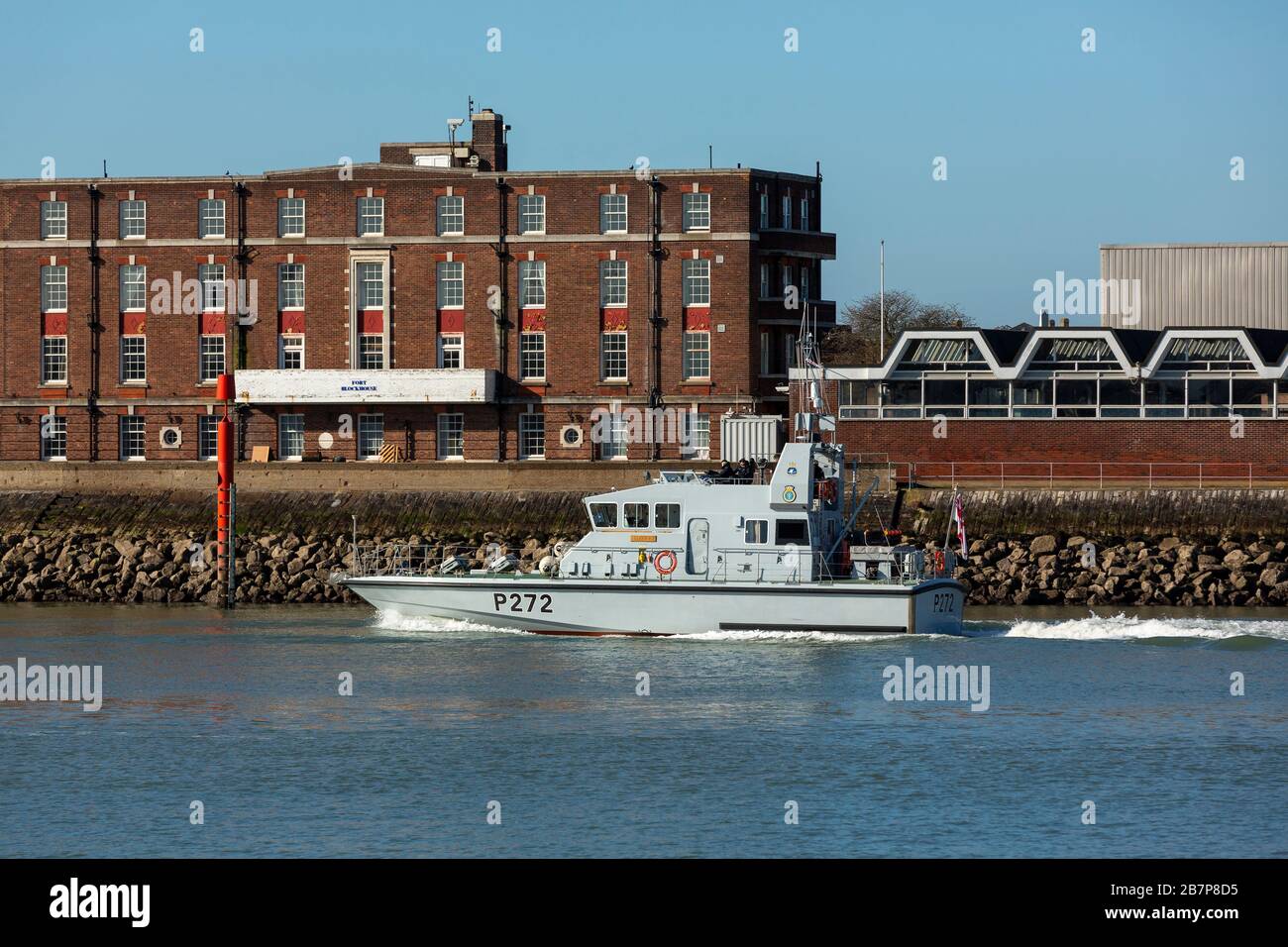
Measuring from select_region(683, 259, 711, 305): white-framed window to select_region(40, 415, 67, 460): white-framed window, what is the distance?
2468cm

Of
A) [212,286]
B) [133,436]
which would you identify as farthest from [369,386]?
[133,436]

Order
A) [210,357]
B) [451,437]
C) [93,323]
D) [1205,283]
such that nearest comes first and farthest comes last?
1. [451,437]
2. [93,323]
3. [210,357]
4. [1205,283]

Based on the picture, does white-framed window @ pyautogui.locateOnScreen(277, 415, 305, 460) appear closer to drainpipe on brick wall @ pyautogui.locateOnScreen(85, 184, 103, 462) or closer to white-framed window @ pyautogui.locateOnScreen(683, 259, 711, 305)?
drainpipe on brick wall @ pyautogui.locateOnScreen(85, 184, 103, 462)

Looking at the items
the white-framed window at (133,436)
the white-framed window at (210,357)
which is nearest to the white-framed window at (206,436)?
the white-framed window at (210,357)

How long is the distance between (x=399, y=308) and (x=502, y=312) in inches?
157

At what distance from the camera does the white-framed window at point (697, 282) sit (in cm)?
6650

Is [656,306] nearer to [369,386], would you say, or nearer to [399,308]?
[399,308]

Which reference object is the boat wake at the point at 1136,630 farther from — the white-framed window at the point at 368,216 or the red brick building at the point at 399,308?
the white-framed window at the point at 368,216

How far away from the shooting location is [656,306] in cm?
6650

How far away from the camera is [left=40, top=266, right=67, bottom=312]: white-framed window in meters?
69.5
